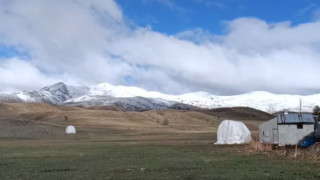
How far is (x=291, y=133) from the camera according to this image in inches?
2522

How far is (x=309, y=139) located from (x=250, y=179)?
132ft

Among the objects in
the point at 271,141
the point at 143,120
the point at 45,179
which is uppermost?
the point at 143,120

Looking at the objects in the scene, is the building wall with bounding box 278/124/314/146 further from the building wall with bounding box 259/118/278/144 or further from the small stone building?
the building wall with bounding box 259/118/278/144

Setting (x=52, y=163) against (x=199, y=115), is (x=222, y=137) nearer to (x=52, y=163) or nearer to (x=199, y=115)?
(x=52, y=163)

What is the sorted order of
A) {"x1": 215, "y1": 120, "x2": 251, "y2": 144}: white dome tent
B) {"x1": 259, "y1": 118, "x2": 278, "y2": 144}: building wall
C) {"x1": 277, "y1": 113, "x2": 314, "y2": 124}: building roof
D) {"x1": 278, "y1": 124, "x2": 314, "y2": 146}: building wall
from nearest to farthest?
{"x1": 278, "y1": 124, "x2": 314, "y2": 146}: building wall
{"x1": 277, "y1": 113, "x2": 314, "y2": 124}: building roof
{"x1": 215, "y1": 120, "x2": 251, "y2": 144}: white dome tent
{"x1": 259, "y1": 118, "x2": 278, "y2": 144}: building wall

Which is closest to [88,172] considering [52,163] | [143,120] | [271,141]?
[52,163]

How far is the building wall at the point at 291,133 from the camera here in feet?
207

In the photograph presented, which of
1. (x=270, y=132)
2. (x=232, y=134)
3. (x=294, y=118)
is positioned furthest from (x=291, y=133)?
(x=232, y=134)

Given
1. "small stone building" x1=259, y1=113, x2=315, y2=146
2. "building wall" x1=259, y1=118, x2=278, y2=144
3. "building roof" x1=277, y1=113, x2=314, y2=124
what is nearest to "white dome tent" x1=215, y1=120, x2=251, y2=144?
"building wall" x1=259, y1=118, x2=278, y2=144

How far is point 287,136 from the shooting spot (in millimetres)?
64125

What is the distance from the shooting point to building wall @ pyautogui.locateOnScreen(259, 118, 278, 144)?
218 feet

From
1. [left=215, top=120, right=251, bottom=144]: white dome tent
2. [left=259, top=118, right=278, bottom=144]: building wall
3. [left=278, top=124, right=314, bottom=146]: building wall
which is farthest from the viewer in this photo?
[left=259, top=118, right=278, bottom=144]: building wall

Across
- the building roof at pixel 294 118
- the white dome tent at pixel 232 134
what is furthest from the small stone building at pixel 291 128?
the white dome tent at pixel 232 134

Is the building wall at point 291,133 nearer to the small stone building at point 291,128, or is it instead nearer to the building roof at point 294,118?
the small stone building at point 291,128
